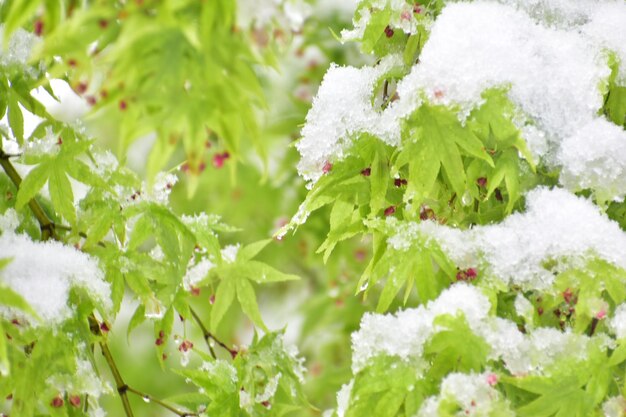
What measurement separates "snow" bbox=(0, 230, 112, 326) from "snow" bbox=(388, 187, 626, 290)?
44 centimetres

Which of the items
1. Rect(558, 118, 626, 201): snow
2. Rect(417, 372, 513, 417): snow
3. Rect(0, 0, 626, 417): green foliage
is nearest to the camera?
Rect(0, 0, 626, 417): green foliage

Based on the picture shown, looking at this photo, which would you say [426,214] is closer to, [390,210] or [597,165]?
[390,210]

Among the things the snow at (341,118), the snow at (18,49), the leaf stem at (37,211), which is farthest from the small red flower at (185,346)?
the snow at (18,49)

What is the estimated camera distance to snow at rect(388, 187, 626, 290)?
1.04 meters

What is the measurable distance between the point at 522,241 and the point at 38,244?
688 mm

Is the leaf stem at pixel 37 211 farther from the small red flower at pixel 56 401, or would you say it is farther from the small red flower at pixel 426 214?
the small red flower at pixel 426 214

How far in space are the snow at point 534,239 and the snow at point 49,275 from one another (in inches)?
17.2

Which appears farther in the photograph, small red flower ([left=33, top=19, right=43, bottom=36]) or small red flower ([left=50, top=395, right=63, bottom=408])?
small red flower ([left=50, top=395, right=63, bottom=408])

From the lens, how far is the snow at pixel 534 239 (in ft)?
3.43

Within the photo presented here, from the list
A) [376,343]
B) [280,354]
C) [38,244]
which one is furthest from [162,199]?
[376,343]

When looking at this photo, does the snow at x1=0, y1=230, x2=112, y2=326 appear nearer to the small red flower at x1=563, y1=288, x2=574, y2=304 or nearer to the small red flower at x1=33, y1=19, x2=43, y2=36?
the small red flower at x1=33, y1=19, x2=43, y2=36

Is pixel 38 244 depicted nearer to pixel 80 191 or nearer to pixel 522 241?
pixel 522 241

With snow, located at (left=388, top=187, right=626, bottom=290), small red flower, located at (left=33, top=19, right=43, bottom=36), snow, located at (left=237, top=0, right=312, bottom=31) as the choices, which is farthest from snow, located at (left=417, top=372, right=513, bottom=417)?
small red flower, located at (left=33, top=19, right=43, bottom=36)

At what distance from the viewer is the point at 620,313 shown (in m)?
1.07
